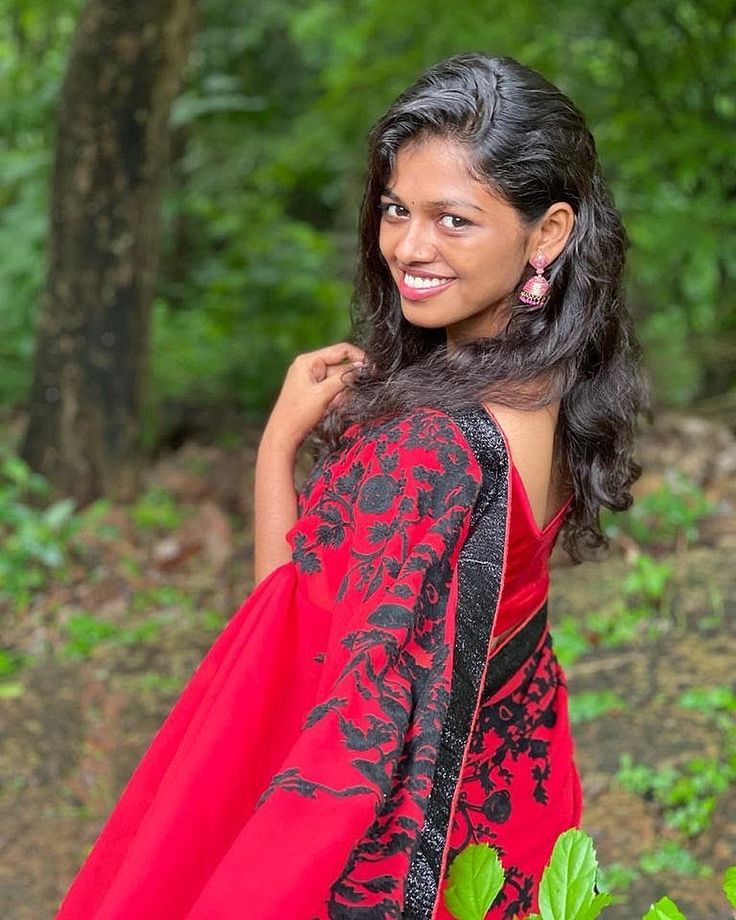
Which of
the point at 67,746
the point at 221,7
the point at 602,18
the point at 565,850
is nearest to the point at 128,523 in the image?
the point at 67,746

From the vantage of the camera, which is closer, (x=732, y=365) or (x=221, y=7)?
(x=732, y=365)

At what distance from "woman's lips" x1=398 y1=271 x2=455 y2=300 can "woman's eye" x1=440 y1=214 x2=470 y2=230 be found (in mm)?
76

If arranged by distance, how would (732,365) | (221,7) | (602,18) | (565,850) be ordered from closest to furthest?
1. (565,850)
2. (602,18)
3. (732,365)
4. (221,7)

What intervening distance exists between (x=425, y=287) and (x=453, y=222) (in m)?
0.11

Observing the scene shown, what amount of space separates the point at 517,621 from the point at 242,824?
1.85ft

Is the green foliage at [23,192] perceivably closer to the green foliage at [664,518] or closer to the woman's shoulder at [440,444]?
the green foliage at [664,518]

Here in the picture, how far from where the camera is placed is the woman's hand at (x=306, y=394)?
2.04 metres

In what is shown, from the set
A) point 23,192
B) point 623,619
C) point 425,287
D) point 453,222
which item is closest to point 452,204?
point 453,222

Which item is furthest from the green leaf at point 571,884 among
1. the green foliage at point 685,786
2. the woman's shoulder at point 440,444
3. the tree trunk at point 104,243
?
the tree trunk at point 104,243

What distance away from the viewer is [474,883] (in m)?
1.41

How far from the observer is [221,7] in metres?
10.1

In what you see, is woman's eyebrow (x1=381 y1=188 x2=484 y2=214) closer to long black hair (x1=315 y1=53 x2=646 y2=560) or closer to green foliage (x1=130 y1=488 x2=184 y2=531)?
long black hair (x1=315 y1=53 x2=646 y2=560)

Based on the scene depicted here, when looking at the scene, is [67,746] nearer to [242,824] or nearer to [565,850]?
[242,824]

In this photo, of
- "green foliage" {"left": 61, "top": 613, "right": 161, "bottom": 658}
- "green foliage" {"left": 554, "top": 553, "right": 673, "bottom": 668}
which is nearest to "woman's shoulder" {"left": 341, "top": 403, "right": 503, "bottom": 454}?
"green foliage" {"left": 554, "top": 553, "right": 673, "bottom": 668}
